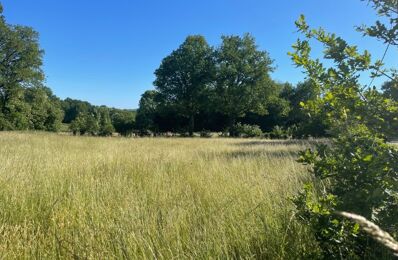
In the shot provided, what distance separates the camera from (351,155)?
2076mm

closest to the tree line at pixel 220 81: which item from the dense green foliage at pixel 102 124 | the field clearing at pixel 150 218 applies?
the dense green foliage at pixel 102 124

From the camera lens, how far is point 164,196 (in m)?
3.86

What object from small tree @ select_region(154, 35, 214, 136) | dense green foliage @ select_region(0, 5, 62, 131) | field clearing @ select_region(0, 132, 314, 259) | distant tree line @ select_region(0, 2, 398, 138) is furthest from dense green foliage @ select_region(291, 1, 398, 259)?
dense green foliage @ select_region(0, 5, 62, 131)

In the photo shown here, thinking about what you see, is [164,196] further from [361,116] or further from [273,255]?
[361,116]

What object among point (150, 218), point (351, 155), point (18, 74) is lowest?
point (150, 218)

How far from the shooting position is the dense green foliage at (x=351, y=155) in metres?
1.88

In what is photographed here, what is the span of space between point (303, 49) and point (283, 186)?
199cm

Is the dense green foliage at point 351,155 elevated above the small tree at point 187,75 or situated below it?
below

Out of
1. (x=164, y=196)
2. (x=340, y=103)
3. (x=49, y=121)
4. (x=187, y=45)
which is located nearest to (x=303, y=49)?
(x=340, y=103)

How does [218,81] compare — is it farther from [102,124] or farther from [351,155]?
[351,155]

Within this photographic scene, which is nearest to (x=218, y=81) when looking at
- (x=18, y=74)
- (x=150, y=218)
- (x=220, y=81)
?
(x=220, y=81)

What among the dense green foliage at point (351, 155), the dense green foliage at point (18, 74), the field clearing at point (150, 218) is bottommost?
the field clearing at point (150, 218)

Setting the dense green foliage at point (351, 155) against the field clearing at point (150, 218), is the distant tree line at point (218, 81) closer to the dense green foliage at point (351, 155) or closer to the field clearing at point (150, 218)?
the field clearing at point (150, 218)

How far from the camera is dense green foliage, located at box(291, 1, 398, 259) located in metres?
1.88
